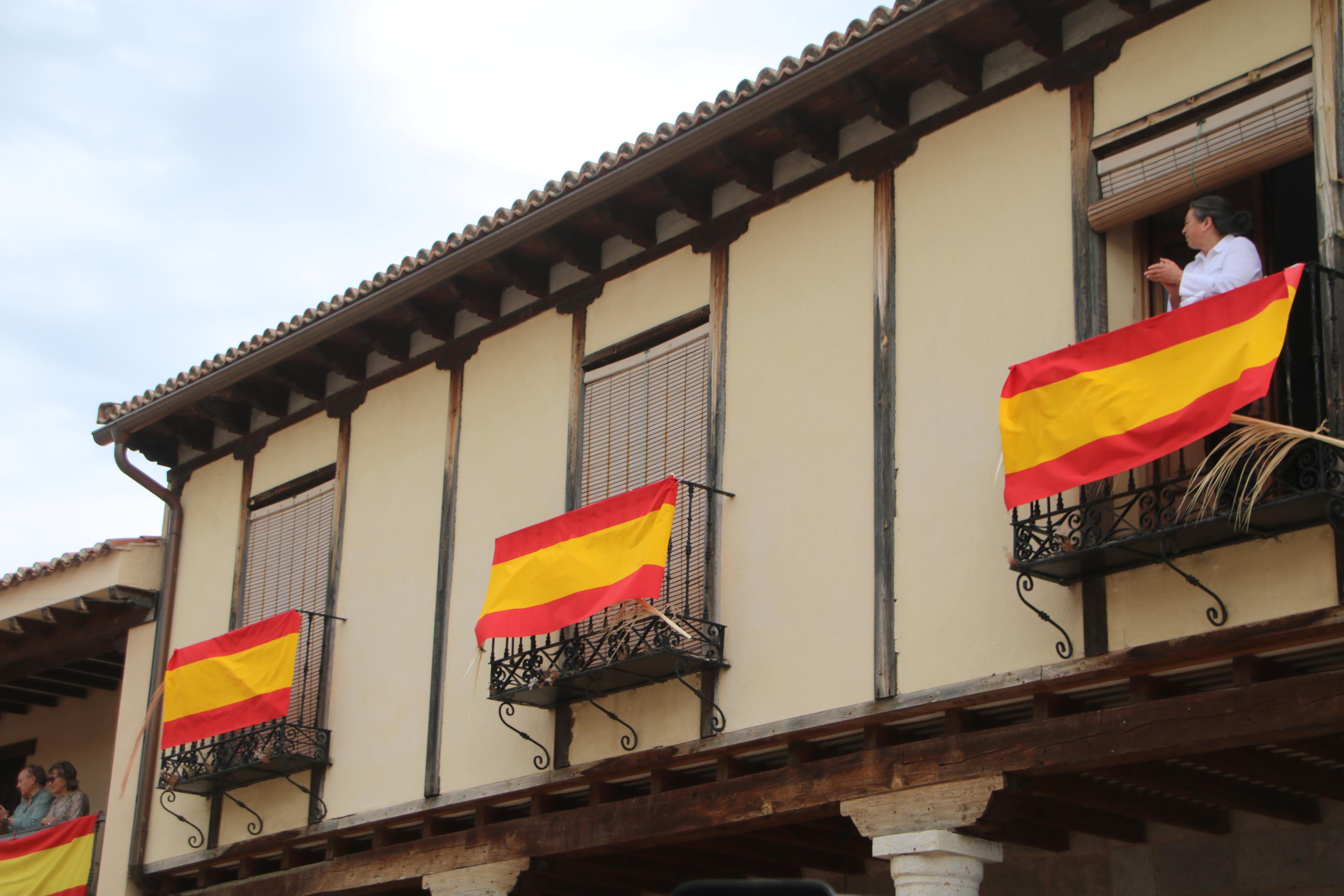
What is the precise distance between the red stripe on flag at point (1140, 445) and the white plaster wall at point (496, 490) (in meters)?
4.31

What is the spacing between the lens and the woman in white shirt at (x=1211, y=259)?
26.0ft

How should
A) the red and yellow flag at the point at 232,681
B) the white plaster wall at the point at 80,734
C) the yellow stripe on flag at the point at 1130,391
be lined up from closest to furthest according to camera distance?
the yellow stripe on flag at the point at 1130,391 → the red and yellow flag at the point at 232,681 → the white plaster wall at the point at 80,734

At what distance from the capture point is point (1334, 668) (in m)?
7.80

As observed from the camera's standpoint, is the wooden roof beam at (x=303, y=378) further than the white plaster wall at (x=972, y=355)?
Yes

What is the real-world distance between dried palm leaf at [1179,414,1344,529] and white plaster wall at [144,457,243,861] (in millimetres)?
9427

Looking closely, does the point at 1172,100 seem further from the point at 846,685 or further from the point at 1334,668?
the point at 846,685

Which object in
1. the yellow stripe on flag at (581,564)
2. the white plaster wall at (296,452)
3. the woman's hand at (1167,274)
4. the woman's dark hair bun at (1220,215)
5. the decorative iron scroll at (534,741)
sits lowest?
the decorative iron scroll at (534,741)

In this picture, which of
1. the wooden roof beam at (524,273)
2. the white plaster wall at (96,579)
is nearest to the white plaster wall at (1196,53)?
the wooden roof beam at (524,273)

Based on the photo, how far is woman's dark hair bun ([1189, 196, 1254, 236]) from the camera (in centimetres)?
812

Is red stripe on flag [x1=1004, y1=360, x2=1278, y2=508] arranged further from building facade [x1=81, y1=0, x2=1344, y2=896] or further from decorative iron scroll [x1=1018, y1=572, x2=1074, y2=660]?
decorative iron scroll [x1=1018, y1=572, x2=1074, y2=660]

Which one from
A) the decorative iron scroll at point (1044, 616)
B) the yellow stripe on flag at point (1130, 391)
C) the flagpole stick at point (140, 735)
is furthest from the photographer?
the flagpole stick at point (140, 735)

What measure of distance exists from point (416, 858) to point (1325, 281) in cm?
738

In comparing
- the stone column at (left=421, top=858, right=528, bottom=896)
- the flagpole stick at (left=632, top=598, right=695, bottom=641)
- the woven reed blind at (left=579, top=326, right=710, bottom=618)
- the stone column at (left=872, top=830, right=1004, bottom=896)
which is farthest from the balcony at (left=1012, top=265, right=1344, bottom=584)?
the stone column at (left=421, top=858, right=528, bottom=896)

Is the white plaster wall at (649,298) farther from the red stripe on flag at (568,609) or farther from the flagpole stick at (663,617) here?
the flagpole stick at (663,617)
